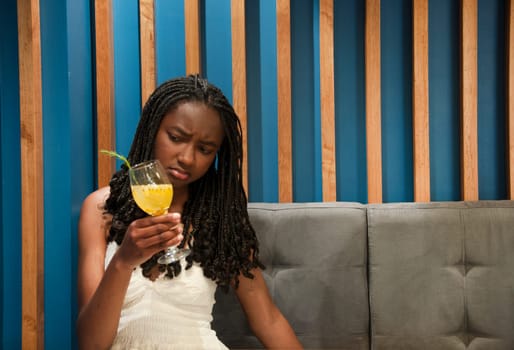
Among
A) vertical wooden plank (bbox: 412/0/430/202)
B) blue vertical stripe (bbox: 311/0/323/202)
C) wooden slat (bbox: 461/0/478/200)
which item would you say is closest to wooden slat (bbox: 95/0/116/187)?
blue vertical stripe (bbox: 311/0/323/202)

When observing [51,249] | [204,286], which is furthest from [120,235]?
[51,249]

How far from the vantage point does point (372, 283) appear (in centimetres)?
185

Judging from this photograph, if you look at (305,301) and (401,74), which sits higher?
(401,74)

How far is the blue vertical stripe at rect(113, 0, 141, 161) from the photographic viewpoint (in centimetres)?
201

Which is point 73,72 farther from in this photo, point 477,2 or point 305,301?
point 477,2

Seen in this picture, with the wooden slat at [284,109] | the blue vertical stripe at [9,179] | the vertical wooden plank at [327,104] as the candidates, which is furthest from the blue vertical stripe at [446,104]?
the blue vertical stripe at [9,179]

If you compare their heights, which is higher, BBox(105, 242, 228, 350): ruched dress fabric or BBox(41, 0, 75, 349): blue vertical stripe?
BBox(41, 0, 75, 349): blue vertical stripe

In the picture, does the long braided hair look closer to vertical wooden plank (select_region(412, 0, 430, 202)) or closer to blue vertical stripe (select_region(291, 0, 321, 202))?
blue vertical stripe (select_region(291, 0, 321, 202))

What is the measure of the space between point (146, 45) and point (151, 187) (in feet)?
3.58

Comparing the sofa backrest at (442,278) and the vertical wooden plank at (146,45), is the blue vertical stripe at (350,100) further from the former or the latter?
the vertical wooden plank at (146,45)

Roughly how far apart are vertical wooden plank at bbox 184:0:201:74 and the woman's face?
1.99ft

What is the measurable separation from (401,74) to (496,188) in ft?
2.04

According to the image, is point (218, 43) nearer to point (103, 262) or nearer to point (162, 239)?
point (103, 262)

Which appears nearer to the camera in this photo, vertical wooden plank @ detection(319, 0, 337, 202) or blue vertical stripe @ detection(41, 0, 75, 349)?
blue vertical stripe @ detection(41, 0, 75, 349)
